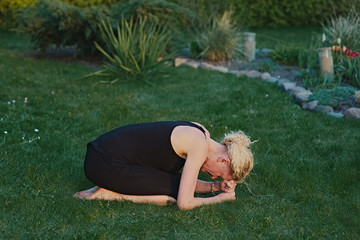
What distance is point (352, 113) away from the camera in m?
5.20

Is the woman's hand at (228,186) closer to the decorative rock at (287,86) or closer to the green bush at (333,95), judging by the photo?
the green bush at (333,95)

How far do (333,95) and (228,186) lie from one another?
278cm

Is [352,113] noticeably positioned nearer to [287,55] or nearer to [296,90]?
[296,90]

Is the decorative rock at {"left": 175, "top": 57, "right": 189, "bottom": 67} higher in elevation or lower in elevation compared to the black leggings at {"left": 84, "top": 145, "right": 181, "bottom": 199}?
lower

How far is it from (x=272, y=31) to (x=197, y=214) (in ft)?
30.8

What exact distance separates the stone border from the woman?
2.41 meters

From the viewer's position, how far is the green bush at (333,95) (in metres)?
5.56

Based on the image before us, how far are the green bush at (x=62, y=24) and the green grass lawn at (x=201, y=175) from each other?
3.64ft

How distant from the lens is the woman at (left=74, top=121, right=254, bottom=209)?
127 inches

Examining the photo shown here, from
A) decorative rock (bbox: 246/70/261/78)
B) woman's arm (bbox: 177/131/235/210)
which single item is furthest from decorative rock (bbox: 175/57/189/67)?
woman's arm (bbox: 177/131/235/210)

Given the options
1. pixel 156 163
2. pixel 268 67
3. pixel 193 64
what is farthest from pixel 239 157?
pixel 193 64

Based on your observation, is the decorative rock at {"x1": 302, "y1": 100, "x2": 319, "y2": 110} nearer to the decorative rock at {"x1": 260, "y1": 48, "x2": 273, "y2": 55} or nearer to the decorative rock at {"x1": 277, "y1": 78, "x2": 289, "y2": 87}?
the decorative rock at {"x1": 277, "y1": 78, "x2": 289, "y2": 87}

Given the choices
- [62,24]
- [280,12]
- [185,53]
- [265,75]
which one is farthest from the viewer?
[280,12]

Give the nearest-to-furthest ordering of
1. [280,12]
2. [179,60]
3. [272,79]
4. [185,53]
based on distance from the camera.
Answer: [272,79] → [179,60] → [185,53] → [280,12]
